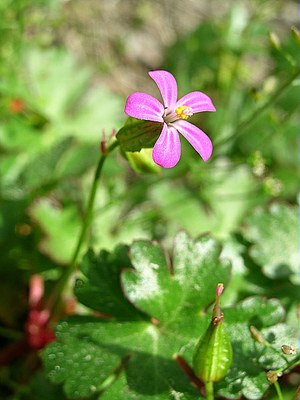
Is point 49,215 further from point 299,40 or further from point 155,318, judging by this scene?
point 299,40

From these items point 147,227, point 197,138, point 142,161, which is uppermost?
point 197,138

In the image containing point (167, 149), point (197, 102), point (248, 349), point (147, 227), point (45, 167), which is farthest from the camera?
point (147, 227)

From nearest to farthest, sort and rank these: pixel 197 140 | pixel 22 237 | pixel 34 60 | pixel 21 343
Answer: pixel 197 140
pixel 21 343
pixel 22 237
pixel 34 60

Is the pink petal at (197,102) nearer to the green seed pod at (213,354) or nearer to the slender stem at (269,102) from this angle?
the slender stem at (269,102)

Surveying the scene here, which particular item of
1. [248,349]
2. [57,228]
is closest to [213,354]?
[248,349]

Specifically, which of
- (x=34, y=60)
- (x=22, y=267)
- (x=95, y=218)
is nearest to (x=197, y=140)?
(x=95, y=218)

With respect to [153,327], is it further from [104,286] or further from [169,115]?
[169,115]

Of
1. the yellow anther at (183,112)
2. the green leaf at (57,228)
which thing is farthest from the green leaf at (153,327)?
the green leaf at (57,228)

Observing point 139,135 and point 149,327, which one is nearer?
point 139,135
